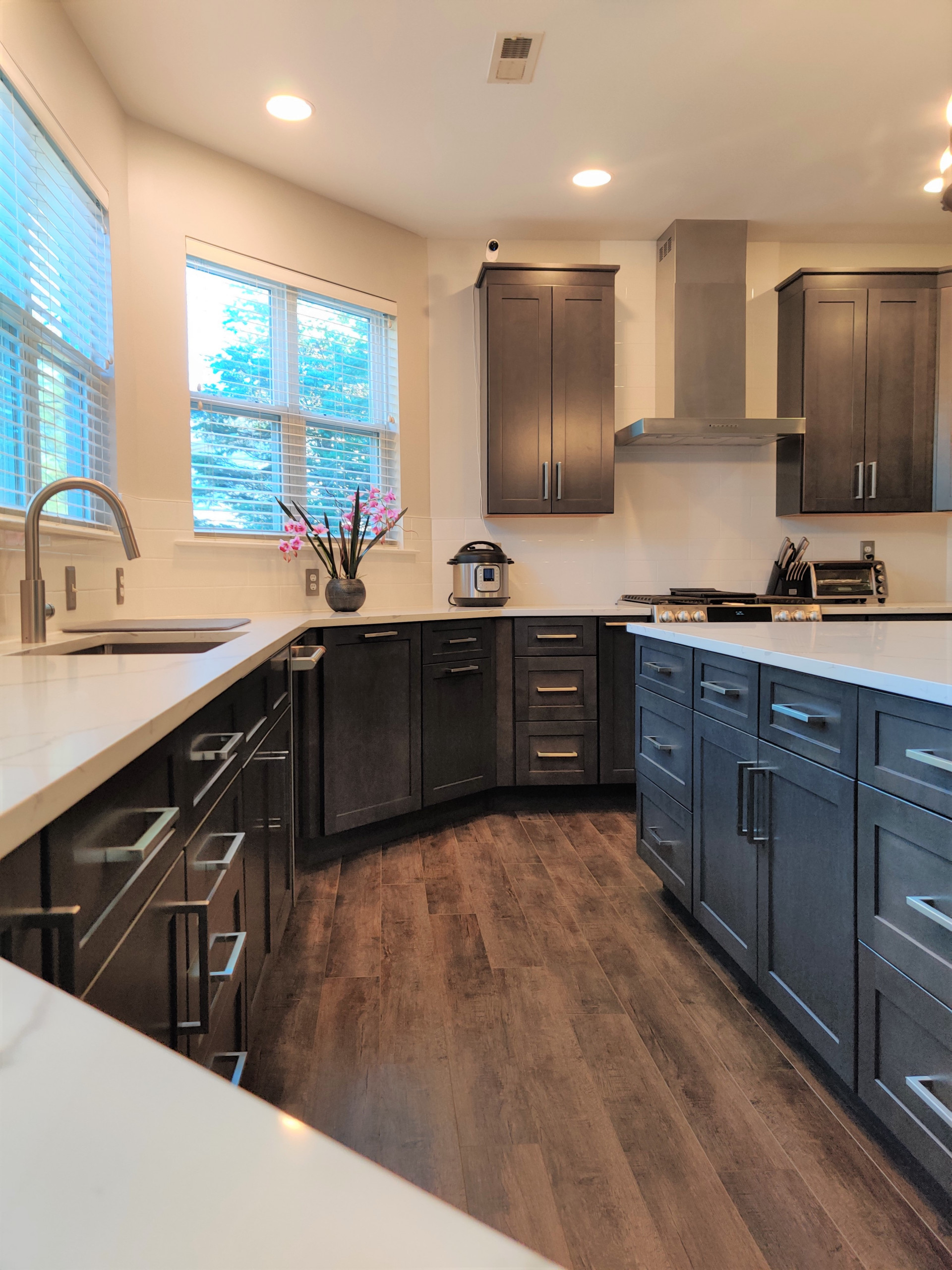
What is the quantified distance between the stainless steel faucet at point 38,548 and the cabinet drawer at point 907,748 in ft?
5.08

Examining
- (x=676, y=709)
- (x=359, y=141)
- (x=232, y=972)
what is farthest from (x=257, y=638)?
(x=359, y=141)

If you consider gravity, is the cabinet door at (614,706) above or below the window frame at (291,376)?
below

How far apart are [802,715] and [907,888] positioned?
1.36 ft

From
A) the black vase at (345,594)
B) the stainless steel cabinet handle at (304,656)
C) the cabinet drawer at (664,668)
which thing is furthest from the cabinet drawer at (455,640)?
the cabinet drawer at (664,668)

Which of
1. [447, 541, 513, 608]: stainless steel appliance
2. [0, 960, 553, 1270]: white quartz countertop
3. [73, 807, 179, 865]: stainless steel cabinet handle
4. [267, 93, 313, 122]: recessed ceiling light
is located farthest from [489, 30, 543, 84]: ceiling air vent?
[0, 960, 553, 1270]: white quartz countertop

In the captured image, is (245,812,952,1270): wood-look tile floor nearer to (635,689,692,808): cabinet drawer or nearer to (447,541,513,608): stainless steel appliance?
(635,689,692,808): cabinet drawer

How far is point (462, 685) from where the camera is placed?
12.0 feet

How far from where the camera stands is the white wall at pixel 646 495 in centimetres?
430

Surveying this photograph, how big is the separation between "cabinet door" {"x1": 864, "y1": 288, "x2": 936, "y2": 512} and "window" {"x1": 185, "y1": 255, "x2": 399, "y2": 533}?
8.14 feet

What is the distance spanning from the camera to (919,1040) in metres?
1.30

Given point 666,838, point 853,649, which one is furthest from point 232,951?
point 666,838

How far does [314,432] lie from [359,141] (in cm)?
123

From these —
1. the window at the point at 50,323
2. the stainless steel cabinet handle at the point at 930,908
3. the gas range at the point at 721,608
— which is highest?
the window at the point at 50,323

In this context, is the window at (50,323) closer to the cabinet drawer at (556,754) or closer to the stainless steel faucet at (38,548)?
the stainless steel faucet at (38,548)
